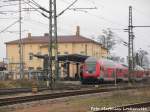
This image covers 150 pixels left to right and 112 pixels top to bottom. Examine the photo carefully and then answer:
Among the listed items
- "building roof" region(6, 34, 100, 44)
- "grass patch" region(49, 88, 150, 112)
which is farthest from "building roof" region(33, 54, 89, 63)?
"building roof" region(6, 34, 100, 44)

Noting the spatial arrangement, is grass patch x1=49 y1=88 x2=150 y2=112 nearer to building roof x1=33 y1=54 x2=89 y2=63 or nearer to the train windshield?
the train windshield

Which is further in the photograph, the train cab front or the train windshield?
the train windshield

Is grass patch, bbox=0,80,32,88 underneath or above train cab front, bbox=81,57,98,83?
underneath

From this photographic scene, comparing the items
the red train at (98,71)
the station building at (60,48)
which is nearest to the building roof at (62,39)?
the station building at (60,48)

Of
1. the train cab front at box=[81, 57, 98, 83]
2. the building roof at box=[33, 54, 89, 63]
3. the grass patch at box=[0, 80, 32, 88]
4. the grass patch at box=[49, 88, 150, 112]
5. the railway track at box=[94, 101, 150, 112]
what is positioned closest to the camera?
the railway track at box=[94, 101, 150, 112]

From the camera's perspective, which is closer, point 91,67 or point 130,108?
point 130,108

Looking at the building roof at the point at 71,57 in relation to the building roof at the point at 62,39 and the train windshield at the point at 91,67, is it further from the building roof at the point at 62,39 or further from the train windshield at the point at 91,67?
the building roof at the point at 62,39

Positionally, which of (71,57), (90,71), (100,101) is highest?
(71,57)

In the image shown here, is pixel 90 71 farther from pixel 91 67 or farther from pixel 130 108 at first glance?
pixel 130 108

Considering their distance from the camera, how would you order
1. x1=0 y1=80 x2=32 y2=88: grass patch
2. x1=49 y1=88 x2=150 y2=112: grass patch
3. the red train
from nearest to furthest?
1. x1=49 y1=88 x2=150 y2=112: grass patch
2. x1=0 y1=80 x2=32 y2=88: grass patch
3. the red train

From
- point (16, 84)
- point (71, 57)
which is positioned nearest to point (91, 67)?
point (71, 57)

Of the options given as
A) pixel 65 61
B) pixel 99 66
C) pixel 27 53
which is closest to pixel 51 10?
pixel 99 66

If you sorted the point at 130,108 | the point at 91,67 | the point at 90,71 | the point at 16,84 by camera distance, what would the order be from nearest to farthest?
the point at 130,108
the point at 16,84
the point at 91,67
the point at 90,71

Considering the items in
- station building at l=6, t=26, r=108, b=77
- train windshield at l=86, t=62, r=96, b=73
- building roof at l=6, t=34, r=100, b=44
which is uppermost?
building roof at l=6, t=34, r=100, b=44
